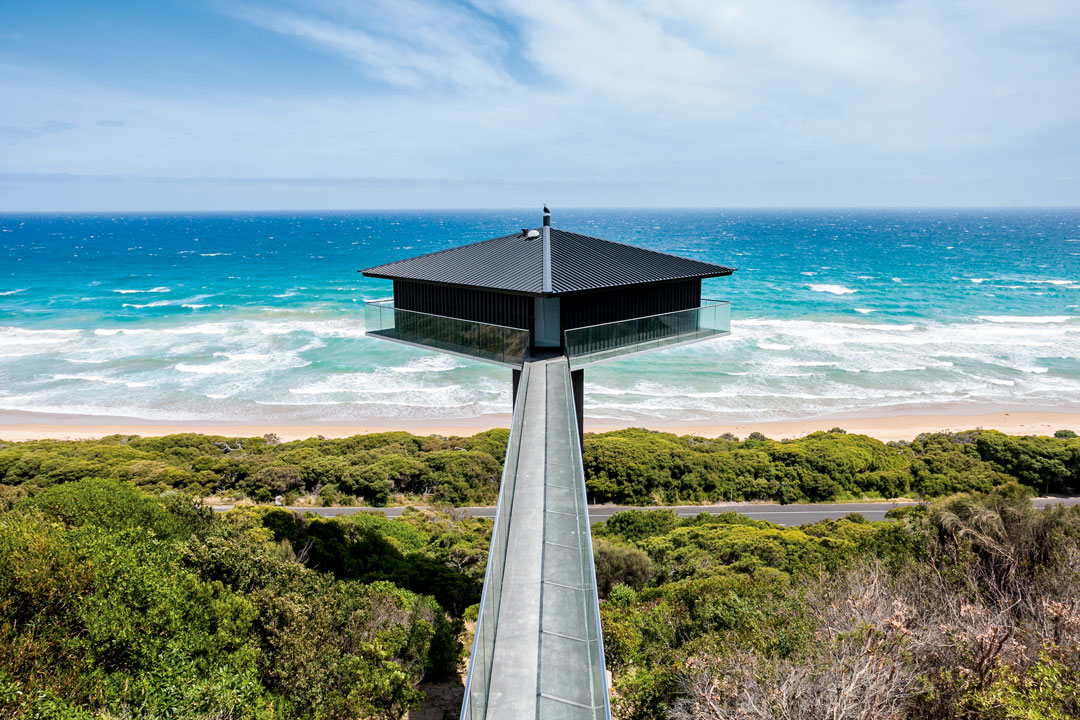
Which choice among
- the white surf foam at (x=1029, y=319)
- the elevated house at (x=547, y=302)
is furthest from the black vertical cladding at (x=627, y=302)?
the white surf foam at (x=1029, y=319)

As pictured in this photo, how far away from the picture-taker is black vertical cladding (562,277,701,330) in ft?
51.7

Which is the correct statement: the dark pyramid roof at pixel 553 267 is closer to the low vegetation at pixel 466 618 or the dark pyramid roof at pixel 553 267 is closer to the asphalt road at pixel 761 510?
the low vegetation at pixel 466 618

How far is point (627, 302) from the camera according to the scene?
17.0 metres

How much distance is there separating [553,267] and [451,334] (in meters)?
3.05

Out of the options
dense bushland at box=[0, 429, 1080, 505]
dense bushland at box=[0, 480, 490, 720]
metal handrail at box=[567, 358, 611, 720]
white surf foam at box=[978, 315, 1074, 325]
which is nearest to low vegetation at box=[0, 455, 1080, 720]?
dense bushland at box=[0, 480, 490, 720]

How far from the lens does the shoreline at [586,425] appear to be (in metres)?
36.0

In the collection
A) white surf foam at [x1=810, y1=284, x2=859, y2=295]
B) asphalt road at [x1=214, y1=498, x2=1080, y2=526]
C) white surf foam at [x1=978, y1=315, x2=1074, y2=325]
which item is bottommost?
asphalt road at [x1=214, y1=498, x2=1080, y2=526]

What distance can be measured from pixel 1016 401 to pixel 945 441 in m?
16.0

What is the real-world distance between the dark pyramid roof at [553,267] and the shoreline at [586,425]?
18580 mm

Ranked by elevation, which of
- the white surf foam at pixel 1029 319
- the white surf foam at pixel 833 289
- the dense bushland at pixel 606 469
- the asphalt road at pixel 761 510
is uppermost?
the white surf foam at pixel 833 289

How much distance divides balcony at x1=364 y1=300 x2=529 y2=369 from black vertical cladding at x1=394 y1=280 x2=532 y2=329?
2.05 ft

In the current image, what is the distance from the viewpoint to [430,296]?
17.9 m

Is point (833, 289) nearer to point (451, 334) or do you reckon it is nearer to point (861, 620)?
point (451, 334)

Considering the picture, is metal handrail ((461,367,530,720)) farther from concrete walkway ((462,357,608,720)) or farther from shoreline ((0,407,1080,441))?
shoreline ((0,407,1080,441))
